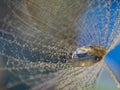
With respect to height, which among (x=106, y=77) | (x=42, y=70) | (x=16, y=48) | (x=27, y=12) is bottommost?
(x=106, y=77)

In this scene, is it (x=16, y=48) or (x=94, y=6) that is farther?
(x=16, y=48)

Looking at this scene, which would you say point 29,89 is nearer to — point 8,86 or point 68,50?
point 8,86

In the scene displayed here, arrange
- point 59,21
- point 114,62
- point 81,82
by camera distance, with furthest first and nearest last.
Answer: point 59,21, point 81,82, point 114,62

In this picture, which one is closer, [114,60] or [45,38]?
[114,60]

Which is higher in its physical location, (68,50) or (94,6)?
(94,6)

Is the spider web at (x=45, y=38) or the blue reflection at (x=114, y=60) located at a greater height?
the spider web at (x=45, y=38)

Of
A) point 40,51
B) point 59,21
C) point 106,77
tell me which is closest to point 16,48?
point 40,51

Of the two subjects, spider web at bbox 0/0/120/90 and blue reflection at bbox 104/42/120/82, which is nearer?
blue reflection at bbox 104/42/120/82

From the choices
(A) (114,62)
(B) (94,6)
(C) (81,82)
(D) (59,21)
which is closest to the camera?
(A) (114,62)

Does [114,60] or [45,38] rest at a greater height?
[45,38]

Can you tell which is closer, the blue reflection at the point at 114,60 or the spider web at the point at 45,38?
the blue reflection at the point at 114,60

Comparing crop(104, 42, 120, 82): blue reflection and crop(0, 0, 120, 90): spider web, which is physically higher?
crop(0, 0, 120, 90): spider web
